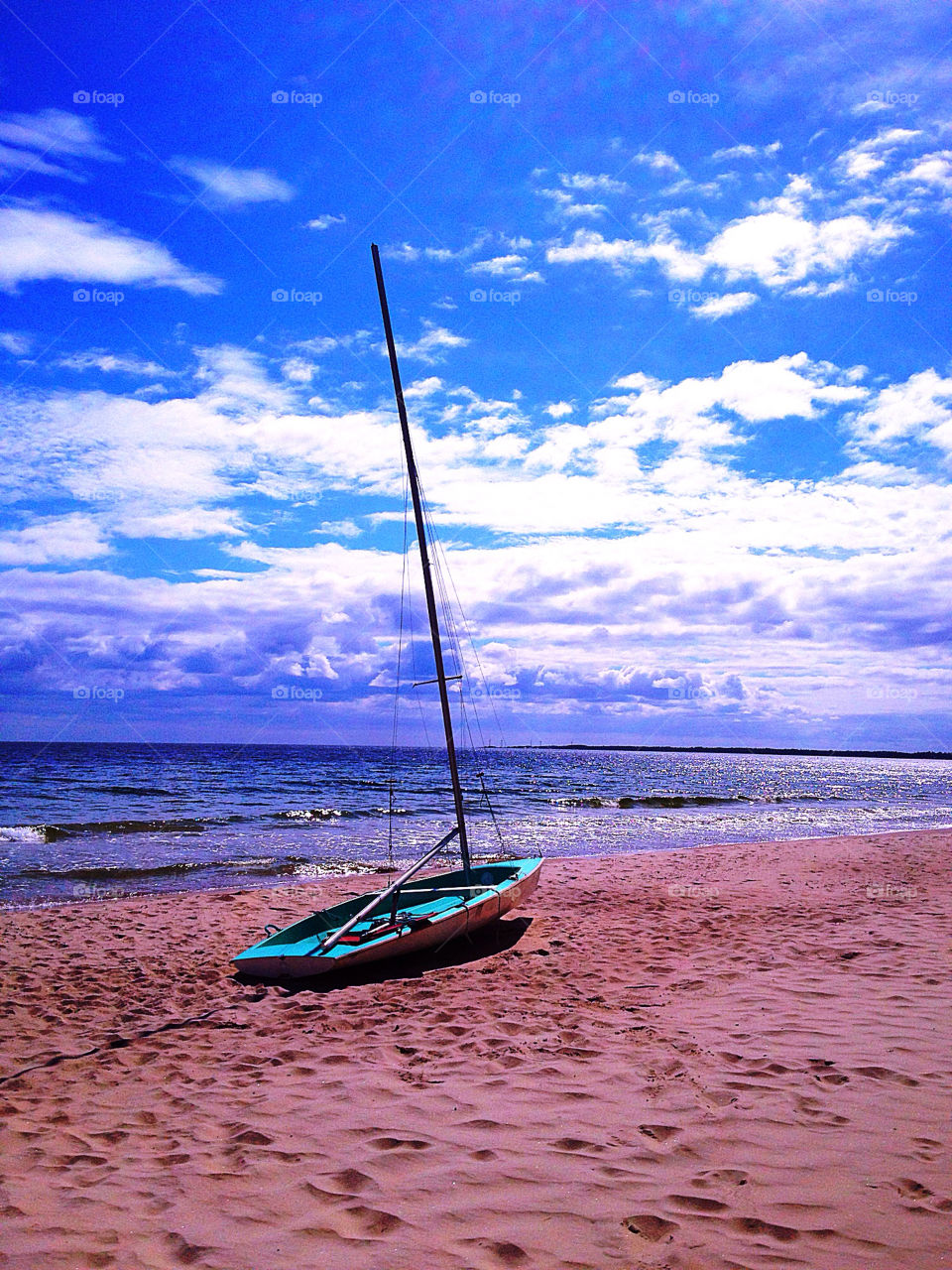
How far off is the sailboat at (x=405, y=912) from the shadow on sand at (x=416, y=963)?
0.46 ft

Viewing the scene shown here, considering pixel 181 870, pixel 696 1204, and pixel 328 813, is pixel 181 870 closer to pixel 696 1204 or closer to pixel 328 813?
pixel 328 813

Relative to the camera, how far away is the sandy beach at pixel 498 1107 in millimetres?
3838

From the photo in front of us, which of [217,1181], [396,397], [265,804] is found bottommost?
[265,804]

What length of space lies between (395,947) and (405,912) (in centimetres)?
164

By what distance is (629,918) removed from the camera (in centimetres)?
1233

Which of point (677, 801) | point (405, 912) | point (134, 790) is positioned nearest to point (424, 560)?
point (405, 912)

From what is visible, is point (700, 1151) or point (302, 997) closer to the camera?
point (700, 1151)

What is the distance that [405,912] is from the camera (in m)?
11.2

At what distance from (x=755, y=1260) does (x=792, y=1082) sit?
216cm

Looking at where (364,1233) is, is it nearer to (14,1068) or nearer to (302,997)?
(14,1068)

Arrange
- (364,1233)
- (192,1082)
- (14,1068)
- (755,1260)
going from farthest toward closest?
(14,1068), (192,1082), (364,1233), (755,1260)

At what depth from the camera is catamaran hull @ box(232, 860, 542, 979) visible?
8.98 metres

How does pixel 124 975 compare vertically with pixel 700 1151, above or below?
below

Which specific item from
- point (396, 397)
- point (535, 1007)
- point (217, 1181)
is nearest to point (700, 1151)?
point (217, 1181)
